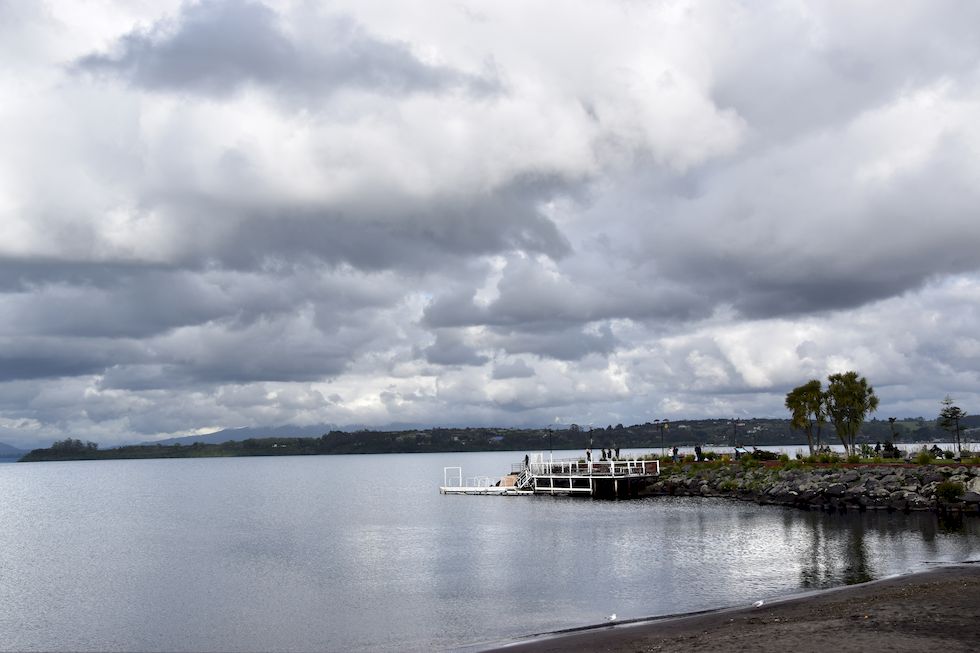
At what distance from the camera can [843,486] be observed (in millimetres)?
80750

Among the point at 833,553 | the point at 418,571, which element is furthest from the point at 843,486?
the point at 418,571

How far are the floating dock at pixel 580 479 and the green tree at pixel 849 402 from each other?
83.6ft

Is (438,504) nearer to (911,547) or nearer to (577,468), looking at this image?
(577,468)

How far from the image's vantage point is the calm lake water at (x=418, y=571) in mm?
36719

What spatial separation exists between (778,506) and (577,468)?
37200 mm

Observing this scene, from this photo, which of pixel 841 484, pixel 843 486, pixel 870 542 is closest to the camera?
pixel 870 542

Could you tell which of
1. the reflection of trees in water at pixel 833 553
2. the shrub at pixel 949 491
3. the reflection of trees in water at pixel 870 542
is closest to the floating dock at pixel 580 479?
the reflection of trees in water at pixel 870 542

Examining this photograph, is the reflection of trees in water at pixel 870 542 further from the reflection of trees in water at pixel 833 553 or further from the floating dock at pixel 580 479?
the floating dock at pixel 580 479

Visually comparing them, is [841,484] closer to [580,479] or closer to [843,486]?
[843,486]

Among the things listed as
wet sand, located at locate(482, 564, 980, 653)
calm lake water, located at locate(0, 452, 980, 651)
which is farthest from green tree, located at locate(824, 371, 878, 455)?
wet sand, located at locate(482, 564, 980, 653)

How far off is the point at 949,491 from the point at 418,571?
48958mm

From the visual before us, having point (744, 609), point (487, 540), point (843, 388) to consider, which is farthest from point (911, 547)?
point (843, 388)

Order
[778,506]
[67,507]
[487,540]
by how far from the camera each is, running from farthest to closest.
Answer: [67,507] → [778,506] → [487,540]

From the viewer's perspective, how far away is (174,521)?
94812mm
